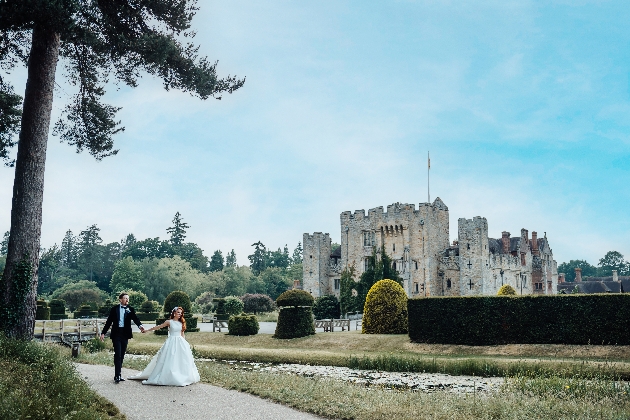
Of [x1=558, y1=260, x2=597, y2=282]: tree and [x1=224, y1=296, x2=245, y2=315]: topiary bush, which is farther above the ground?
[x1=558, y1=260, x2=597, y2=282]: tree

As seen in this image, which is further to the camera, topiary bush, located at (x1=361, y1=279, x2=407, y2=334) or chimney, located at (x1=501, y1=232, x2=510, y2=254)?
chimney, located at (x1=501, y1=232, x2=510, y2=254)

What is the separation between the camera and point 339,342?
23500 millimetres

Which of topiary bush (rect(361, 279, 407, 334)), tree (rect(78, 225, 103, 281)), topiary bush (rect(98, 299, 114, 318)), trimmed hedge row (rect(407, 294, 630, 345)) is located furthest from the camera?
tree (rect(78, 225, 103, 281))

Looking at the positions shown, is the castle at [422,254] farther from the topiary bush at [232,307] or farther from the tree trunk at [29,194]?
the tree trunk at [29,194]

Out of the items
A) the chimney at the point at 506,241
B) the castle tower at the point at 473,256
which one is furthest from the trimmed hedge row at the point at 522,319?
the chimney at the point at 506,241

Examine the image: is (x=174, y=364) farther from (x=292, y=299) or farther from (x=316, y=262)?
(x=316, y=262)

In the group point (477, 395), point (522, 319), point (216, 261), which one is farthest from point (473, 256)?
point (216, 261)

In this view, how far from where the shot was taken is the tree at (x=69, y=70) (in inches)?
455

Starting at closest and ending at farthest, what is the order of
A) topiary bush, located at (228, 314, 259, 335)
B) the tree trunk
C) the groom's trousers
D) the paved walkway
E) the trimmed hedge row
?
1. the paved walkway
2. the groom's trousers
3. the tree trunk
4. the trimmed hedge row
5. topiary bush, located at (228, 314, 259, 335)

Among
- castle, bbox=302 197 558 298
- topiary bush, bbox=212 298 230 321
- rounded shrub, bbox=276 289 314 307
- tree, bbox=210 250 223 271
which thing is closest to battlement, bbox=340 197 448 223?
castle, bbox=302 197 558 298

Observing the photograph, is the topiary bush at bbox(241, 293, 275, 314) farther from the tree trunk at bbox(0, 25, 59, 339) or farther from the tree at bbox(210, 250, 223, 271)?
the tree at bbox(210, 250, 223, 271)

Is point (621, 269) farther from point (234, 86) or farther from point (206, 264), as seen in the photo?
point (234, 86)

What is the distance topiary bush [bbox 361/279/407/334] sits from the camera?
994 inches

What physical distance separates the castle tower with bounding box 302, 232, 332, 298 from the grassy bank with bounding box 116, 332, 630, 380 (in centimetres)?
2238
